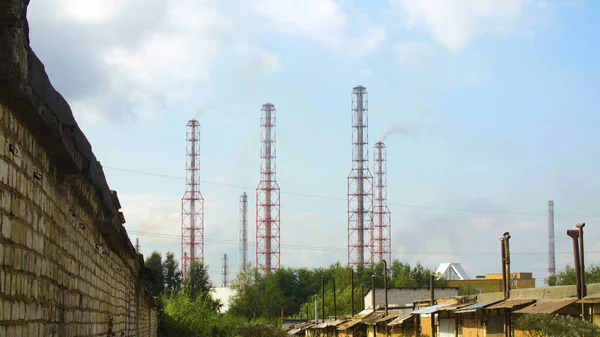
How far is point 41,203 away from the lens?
6.54 m

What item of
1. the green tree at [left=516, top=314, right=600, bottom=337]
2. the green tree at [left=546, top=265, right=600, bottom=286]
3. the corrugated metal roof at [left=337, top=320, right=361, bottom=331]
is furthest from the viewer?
the green tree at [left=546, top=265, right=600, bottom=286]

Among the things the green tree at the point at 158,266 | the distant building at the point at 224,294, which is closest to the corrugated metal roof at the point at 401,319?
the green tree at the point at 158,266

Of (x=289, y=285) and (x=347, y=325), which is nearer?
(x=347, y=325)

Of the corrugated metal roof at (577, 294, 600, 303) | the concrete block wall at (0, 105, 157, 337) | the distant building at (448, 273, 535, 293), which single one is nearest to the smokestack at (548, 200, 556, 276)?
the distant building at (448, 273, 535, 293)

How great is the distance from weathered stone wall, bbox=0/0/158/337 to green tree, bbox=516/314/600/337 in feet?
47.4

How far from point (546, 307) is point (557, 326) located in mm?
3231

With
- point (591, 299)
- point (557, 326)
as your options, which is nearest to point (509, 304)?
point (591, 299)

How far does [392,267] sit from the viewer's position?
4045 inches

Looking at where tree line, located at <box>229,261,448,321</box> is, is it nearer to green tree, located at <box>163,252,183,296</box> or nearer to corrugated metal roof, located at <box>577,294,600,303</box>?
green tree, located at <box>163,252,183,296</box>

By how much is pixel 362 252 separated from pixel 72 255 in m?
87.3

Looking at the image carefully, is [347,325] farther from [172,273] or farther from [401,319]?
[172,273]

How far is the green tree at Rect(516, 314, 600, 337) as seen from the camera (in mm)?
21484

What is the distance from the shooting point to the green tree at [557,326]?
70.5 feet

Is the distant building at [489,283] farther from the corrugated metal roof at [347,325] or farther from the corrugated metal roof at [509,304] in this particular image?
the corrugated metal roof at [509,304]
